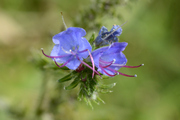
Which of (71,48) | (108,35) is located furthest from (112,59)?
(71,48)

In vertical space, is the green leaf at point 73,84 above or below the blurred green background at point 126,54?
above

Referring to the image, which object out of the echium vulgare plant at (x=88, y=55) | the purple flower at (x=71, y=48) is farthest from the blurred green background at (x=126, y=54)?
the purple flower at (x=71, y=48)

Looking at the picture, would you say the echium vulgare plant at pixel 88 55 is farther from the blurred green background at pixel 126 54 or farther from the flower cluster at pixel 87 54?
the blurred green background at pixel 126 54

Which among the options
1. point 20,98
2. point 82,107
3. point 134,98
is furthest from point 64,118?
point 134,98

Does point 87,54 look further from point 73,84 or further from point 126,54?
point 126,54

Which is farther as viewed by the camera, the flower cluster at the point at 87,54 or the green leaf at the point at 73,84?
the green leaf at the point at 73,84

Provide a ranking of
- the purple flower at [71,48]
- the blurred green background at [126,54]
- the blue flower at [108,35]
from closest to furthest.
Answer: the purple flower at [71,48] → the blue flower at [108,35] → the blurred green background at [126,54]

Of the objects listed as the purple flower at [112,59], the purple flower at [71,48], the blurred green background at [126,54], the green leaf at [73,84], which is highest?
the purple flower at [71,48]

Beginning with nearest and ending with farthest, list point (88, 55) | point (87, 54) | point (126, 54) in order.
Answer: point (87, 54) → point (88, 55) → point (126, 54)
